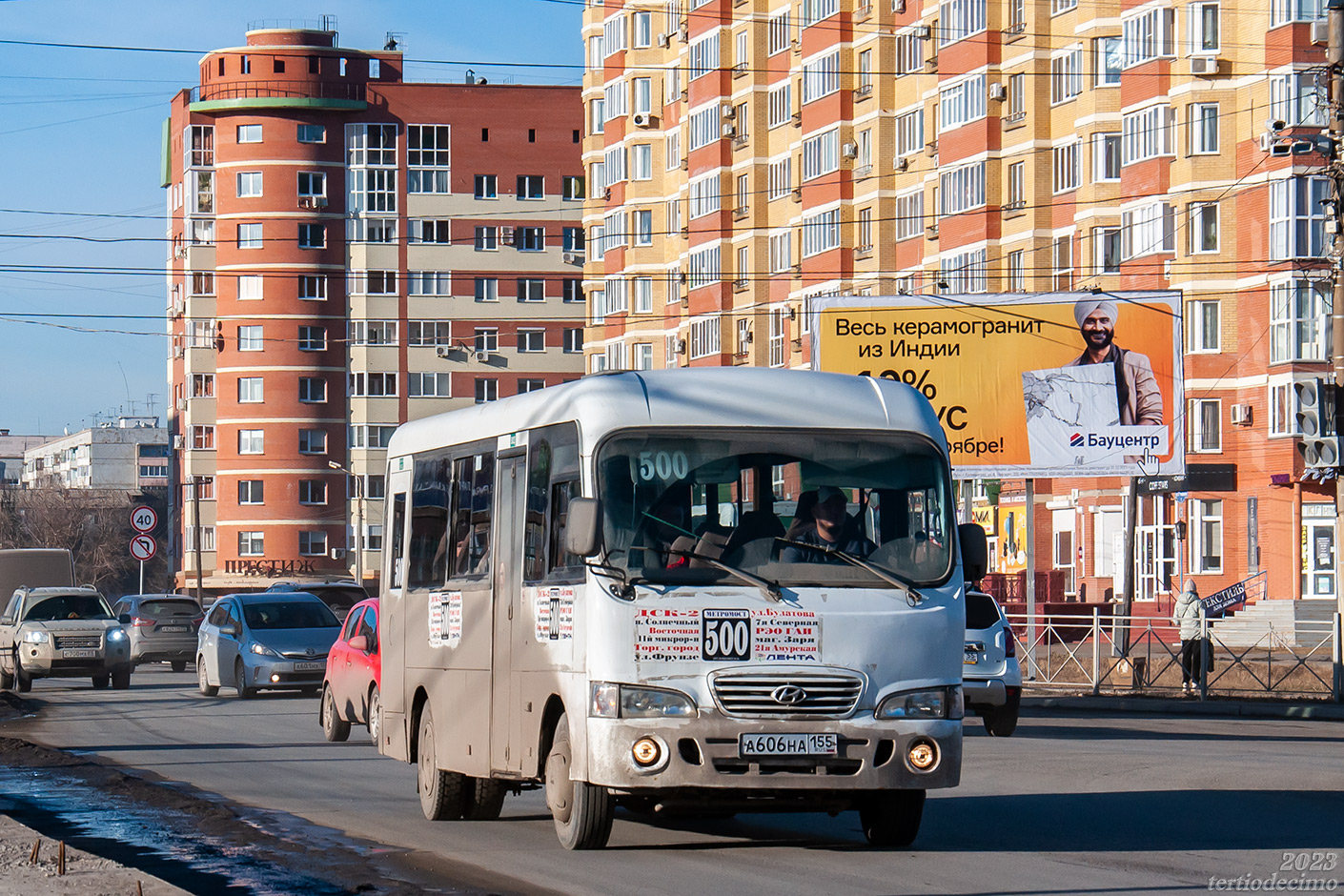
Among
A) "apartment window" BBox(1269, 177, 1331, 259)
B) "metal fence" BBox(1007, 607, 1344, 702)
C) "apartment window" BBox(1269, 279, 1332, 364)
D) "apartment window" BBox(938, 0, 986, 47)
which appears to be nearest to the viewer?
"metal fence" BBox(1007, 607, 1344, 702)

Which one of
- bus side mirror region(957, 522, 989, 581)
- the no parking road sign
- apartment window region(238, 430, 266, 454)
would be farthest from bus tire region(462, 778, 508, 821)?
apartment window region(238, 430, 266, 454)

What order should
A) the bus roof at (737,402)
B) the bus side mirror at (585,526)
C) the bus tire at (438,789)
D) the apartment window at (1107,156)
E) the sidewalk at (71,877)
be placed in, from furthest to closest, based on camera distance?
the apartment window at (1107,156) → the bus tire at (438,789) → the bus roof at (737,402) → the bus side mirror at (585,526) → the sidewalk at (71,877)

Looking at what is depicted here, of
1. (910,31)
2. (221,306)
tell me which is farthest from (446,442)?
(221,306)

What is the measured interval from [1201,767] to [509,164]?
91.5 meters

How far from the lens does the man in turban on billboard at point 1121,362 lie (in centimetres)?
3338

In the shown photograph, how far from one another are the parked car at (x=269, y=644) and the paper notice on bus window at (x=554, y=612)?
18127 millimetres

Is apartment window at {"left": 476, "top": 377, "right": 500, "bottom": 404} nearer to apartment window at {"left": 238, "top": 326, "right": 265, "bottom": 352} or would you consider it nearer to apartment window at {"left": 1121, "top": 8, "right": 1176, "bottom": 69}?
apartment window at {"left": 238, "top": 326, "right": 265, "bottom": 352}

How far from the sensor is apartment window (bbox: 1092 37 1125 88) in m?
57.9

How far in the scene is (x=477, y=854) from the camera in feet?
38.0

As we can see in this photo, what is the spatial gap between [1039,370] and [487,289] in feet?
242

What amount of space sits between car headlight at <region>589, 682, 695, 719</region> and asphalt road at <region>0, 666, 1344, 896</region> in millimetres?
814

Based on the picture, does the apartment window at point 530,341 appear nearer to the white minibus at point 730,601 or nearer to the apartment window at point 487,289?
the apartment window at point 487,289

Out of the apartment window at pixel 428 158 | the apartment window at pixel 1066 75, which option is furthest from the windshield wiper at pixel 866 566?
the apartment window at pixel 428 158

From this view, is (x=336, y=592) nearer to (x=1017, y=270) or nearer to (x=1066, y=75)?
(x=1017, y=270)
